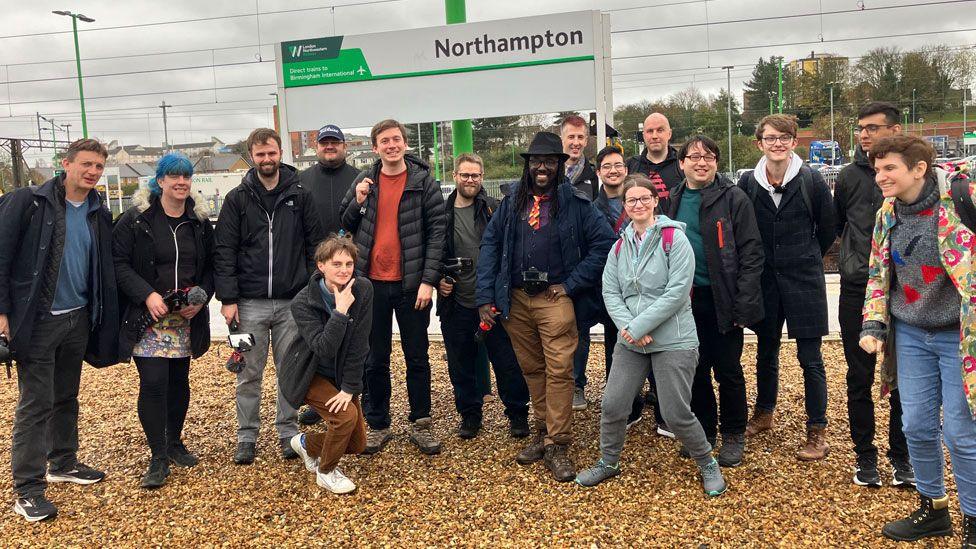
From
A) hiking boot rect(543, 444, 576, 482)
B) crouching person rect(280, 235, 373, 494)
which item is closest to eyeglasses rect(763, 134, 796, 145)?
hiking boot rect(543, 444, 576, 482)

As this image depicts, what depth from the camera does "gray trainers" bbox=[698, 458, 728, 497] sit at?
3.65 m

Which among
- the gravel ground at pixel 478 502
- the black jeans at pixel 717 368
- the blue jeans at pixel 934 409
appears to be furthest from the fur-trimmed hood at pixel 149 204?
the blue jeans at pixel 934 409

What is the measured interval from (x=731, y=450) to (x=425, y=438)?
6.07ft

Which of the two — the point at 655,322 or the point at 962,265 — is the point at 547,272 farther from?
the point at 962,265

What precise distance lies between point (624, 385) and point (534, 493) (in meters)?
0.76

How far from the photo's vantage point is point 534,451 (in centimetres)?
420

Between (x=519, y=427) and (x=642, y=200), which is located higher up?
(x=642, y=200)

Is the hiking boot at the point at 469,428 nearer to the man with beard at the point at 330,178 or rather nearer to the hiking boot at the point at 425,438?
the hiking boot at the point at 425,438

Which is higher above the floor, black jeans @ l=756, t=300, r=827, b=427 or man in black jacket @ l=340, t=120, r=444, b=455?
man in black jacket @ l=340, t=120, r=444, b=455

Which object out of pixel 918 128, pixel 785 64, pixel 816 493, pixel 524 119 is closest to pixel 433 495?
pixel 816 493

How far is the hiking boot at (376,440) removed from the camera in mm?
4426

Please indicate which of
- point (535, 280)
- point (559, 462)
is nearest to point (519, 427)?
point (559, 462)

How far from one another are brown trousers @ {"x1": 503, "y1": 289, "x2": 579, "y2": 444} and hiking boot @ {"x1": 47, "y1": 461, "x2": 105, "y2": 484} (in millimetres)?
2663

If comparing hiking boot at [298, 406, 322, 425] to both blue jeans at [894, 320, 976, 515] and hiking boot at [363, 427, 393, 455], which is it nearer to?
hiking boot at [363, 427, 393, 455]
